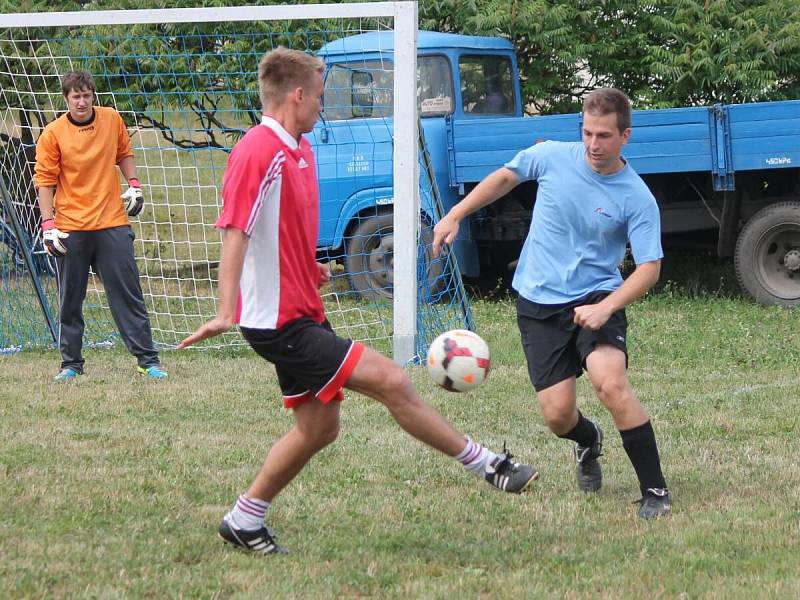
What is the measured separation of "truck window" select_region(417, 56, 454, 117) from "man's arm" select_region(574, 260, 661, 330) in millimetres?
6791

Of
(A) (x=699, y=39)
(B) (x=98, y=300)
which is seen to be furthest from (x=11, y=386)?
(A) (x=699, y=39)

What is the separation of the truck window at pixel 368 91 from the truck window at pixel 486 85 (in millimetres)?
327

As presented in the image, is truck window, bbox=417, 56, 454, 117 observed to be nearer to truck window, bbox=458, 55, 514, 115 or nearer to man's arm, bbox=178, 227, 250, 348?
truck window, bbox=458, 55, 514, 115

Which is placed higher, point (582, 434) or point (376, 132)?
point (376, 132)

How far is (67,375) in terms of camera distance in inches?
333

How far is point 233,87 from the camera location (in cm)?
1245

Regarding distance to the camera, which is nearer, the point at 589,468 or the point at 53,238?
the point at 589,468

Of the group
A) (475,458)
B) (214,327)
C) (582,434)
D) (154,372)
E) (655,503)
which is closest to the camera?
(214,327)

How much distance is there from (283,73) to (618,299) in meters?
1.63

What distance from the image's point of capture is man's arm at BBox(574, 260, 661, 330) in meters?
4.83

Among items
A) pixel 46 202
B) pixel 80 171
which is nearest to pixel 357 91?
pixel 80 171

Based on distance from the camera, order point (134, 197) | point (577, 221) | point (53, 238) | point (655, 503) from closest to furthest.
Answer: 1. point (655, 503)
2. point (577, 221)
3. point (53, 238)
4. point (134, 197)

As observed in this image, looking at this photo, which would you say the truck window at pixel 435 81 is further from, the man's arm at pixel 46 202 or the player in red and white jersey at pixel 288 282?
the player in red and white jersey at pixel 288 282

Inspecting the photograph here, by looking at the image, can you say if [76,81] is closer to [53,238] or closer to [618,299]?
[53,238]
